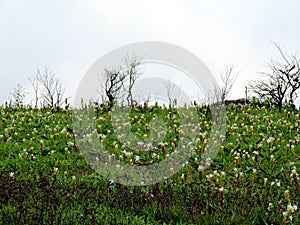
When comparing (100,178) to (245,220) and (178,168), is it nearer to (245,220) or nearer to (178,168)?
(178,168)

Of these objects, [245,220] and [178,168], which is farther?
[178,168]

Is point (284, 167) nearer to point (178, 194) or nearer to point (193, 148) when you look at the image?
point (193, 148)

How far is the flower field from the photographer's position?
633 centimetres

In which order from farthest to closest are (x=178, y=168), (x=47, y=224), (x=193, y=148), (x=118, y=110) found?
1. (x=118, y=110)
2. (x=193, y=148)
3. (x=178, y=168)
4. (x=47, y=224)

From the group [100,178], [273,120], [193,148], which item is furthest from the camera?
[273,120]

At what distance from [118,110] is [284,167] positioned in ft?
19.8

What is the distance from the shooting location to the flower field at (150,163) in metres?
6.33

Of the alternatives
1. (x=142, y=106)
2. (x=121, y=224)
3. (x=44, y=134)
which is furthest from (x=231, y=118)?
(x=121, y=224)

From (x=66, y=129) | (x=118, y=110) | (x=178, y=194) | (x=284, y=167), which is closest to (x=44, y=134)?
(x=66, y=129)

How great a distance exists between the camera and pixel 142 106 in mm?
13719

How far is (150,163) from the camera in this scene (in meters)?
9.23

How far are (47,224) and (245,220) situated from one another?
274 cm

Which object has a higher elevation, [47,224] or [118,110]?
[118,110]

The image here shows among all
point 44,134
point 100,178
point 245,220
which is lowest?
point 245,220
